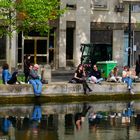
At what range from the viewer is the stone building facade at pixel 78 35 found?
44.8 metres

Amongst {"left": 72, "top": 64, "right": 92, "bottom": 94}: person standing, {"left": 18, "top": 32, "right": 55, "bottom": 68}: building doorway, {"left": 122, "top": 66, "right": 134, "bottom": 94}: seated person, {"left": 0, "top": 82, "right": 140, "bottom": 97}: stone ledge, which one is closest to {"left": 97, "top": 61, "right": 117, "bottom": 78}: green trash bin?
{"left": 122, "top": 66, "right": 134, "bottom": 94}: seated person

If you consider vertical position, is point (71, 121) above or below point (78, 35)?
below

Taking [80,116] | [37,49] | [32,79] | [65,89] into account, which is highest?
[37,49]

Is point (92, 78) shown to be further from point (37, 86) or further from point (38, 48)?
point (38, 48)

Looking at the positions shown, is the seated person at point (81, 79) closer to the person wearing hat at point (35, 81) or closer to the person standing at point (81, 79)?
the person standing at point (81, 79)

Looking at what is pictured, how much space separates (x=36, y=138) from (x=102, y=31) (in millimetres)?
32488

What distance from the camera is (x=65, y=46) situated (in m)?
45.7

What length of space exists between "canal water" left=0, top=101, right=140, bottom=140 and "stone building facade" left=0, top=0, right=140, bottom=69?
67.0 feet

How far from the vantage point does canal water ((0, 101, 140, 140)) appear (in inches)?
639

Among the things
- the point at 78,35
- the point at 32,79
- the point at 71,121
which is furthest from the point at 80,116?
the point at 78,35

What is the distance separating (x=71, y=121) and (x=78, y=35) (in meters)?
27.5

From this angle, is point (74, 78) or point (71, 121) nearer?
point (71, 121)

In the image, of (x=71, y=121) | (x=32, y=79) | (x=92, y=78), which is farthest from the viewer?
(x=92, y=78)

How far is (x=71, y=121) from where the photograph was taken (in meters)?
19.2
